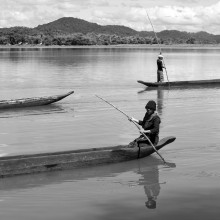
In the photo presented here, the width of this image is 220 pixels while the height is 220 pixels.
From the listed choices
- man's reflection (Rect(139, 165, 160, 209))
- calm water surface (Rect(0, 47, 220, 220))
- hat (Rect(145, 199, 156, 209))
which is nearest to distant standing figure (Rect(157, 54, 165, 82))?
calm water surface (Rect(0, 47, 220, 220))

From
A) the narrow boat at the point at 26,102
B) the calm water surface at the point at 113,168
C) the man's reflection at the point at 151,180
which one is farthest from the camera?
the narrow boat at the point at 26,102

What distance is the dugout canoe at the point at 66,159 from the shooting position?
10.3 m

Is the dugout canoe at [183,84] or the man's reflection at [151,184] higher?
the dugout canoe at [183,84]

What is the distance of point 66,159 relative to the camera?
1086 centimetres

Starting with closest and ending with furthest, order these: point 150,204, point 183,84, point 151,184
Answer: point 150,204, point 151,184, point 183,84

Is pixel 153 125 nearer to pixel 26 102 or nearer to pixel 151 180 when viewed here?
pixel 151 180

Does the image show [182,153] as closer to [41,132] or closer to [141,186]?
[141,186]

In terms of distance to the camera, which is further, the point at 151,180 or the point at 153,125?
the point at 153,125

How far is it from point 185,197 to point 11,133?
8060mm

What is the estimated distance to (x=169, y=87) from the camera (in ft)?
95.6

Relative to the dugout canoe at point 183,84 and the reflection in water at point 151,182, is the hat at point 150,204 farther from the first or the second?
the dugout canoe at point 183,84

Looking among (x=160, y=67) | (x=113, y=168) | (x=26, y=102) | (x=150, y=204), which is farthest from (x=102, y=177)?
(x=160, y=67)

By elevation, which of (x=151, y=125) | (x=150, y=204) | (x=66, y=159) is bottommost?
(x=150, y=204)

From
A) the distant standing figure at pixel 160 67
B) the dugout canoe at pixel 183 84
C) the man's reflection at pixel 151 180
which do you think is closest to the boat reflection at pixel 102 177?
the man's reflection at pixel 151 180
